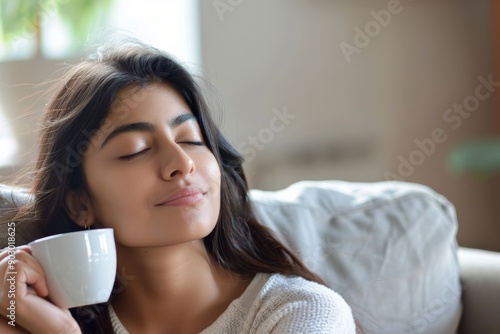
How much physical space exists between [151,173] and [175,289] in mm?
257

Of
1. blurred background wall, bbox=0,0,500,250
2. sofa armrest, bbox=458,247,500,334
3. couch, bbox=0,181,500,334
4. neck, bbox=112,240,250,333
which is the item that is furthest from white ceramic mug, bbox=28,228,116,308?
blurred background wall, bbox=0,0,500,250

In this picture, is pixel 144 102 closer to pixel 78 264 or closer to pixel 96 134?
pixel 96 134

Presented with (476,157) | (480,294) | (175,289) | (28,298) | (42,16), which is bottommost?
(476,157)

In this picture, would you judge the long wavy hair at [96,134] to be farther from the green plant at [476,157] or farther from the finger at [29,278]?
the green plant at [476,157]

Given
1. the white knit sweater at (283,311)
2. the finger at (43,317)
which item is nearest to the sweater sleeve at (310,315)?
the white knit sweater at (283,311)

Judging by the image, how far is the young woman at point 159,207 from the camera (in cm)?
126

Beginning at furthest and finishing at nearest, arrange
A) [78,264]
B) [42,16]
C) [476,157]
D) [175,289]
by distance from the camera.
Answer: [476,157] → [42,16] → [175,289] → [78,264]

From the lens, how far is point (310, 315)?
1.24 metres

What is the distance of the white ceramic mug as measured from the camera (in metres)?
1.03

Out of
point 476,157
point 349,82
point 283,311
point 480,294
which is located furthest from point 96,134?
point 476,157

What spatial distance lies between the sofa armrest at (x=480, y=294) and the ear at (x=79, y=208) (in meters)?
A: 0.93

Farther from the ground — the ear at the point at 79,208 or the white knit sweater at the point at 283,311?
the ear at the point at 79,208

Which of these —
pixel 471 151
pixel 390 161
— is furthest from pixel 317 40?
pixel 471 151

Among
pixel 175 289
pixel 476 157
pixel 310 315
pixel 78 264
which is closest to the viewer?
pixel 78 264
